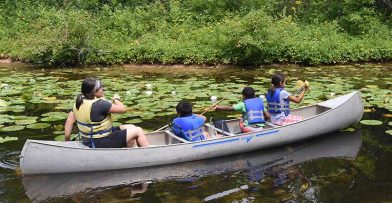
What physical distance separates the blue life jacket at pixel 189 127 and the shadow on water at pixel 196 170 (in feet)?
1.12

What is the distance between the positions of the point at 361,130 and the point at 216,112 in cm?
252

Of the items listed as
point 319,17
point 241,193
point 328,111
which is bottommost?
point 241,193

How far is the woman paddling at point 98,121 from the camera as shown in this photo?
18.4 feet

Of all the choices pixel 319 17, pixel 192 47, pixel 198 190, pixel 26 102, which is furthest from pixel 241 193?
pixel 319 17

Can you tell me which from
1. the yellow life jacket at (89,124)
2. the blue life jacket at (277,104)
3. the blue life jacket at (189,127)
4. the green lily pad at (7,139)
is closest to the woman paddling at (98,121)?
the yellow life jacket at (89,124)

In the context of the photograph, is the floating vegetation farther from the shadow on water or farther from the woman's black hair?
the woman's black hair

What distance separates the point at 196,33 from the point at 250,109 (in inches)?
365

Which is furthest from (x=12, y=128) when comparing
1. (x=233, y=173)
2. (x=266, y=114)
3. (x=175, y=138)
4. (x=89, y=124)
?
(x=266, y=114)

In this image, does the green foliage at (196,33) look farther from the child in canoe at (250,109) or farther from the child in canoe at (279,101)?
the child in canoe at (250,109)

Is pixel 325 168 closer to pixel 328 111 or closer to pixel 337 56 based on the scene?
pixel 328 111

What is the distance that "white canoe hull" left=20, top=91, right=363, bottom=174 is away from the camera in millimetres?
5520

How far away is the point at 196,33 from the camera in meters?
15.6

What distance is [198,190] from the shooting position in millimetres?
5301

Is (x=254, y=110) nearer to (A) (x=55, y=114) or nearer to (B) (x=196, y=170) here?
(B) (x=196, y=170)
